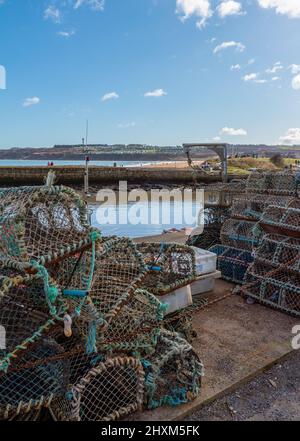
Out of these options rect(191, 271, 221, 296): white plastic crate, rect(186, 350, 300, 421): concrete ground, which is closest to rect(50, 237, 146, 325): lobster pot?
rect(186, 350, 300, 421): concrete ground

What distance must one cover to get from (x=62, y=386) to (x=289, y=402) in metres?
1.71

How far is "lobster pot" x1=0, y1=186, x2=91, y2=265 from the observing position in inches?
95.0

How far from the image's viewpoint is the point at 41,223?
2842 millimetres

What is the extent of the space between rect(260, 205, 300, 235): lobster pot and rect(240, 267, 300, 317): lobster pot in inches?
19.5

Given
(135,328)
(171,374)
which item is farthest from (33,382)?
(171,374)

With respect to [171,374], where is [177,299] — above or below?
above

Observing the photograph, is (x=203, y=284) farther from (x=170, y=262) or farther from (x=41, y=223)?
(x=41, y=223)

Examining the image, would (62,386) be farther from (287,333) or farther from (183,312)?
(287,333)

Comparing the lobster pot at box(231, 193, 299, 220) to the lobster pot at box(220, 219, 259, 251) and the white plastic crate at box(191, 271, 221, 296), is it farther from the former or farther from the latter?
the white plastic crate at box(191, 271, 221, 296)

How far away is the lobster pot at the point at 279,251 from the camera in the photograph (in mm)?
4269

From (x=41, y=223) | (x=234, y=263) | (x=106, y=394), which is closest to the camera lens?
(x=106, y=394)

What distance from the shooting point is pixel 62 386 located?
2355mm

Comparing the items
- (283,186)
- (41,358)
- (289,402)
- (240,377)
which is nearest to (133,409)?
(41,358)

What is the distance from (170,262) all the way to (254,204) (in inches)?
104
